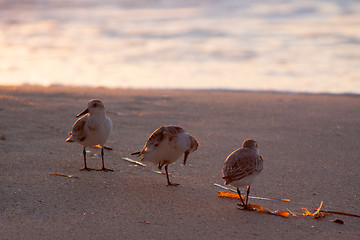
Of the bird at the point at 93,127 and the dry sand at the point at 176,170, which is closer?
the dry sand at the point at 176,170

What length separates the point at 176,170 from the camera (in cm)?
583

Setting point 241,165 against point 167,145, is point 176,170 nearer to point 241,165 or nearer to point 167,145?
point 167,145

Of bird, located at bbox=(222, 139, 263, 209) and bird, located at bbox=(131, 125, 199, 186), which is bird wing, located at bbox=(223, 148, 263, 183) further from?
bird, located at bbox=(131, 125, 199, 186)

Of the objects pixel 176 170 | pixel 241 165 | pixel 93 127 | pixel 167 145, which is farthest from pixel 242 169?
pixel 93 127

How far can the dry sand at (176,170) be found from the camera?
4105 mm

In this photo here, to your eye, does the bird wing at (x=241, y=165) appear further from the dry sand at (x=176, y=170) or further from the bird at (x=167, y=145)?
the bird at (x=167, y=145)

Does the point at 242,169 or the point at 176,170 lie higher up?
the point at 242,169

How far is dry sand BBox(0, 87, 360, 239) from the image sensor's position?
13.5 ft

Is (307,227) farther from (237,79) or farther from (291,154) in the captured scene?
(237,79)

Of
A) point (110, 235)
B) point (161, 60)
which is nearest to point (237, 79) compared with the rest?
point (161, 60)

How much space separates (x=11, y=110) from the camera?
7.71 m

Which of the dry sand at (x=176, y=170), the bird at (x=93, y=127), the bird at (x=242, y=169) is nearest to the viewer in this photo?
the dry sand at (x=176, y=170)

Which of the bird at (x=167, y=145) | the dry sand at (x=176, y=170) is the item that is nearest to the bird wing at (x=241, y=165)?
the dry sand at (x=176, y=170)

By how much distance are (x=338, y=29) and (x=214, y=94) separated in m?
8.55
